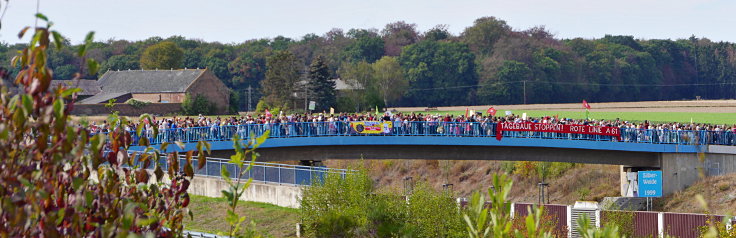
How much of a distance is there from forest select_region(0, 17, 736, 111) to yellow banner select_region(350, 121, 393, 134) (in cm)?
5490

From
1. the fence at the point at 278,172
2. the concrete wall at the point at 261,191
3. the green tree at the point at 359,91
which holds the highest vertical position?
the green tree at the point at 359,91

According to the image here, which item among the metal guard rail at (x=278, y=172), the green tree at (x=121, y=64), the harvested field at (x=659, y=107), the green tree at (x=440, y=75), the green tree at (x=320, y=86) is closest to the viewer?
the metal guard rail at (x=278, y=172)

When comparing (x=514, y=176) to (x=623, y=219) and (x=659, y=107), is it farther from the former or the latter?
(x=659, y=107)

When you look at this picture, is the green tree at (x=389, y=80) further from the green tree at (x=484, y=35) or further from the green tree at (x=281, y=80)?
the green tree at (x=484, y=35)

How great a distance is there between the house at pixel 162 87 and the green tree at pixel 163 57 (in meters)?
11.9

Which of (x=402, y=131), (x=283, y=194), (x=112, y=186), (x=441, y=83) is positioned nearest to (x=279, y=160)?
(x=402, y=131)

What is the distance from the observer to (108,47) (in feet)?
512

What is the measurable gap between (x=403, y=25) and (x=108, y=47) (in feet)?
155

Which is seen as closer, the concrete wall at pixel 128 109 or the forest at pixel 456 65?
the concrete wall at pixel 128 109

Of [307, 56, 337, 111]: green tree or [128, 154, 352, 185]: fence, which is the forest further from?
[128, 154, 352, 185]: fence

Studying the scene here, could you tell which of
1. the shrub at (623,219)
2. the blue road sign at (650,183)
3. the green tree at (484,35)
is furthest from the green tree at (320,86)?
the shrub at (623,219)

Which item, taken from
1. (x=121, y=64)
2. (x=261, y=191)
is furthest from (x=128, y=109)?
(x=261, y=191)

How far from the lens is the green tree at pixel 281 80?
105 meters

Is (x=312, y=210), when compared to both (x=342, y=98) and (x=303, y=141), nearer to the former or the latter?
(x=303, y=141)
